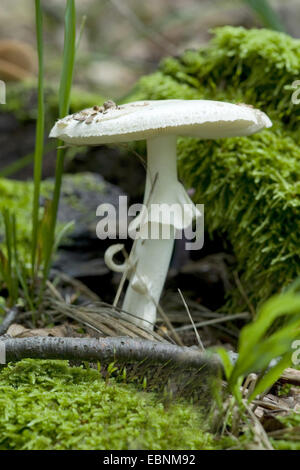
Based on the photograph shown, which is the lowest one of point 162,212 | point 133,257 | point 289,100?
point 133,257

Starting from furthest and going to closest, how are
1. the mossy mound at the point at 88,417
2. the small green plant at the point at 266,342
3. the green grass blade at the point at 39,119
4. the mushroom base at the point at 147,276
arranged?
the mushroom base at the point at 147,276, the green grass blade at the point at 39,119, the mossy mound at the point at 88,417, the small green plant at the point at 266,342

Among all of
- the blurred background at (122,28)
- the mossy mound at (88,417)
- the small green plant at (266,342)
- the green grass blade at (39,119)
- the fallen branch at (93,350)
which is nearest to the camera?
the small green plant at (266,342)

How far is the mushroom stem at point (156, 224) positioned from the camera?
1867mm

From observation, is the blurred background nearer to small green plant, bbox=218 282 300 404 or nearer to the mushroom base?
the mushroom base

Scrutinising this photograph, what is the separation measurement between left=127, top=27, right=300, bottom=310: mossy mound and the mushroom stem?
388mm

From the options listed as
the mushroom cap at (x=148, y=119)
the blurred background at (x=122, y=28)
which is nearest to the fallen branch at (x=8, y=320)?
the mushroom cap at (x=148, y=119)

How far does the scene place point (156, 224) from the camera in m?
1.89

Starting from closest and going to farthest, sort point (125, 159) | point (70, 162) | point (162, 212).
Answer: point (162, 212), point (125, 159), point (70, 162)

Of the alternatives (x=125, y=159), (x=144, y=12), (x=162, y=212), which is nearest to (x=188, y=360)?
(x=162, y=212)

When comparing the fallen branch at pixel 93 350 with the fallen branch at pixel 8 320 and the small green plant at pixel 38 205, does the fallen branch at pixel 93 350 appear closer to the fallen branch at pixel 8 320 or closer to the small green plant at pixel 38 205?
the fallen branch at pixel 8 320

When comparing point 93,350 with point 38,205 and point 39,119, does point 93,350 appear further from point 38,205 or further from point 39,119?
point 39,119

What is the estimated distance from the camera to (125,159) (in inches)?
140
